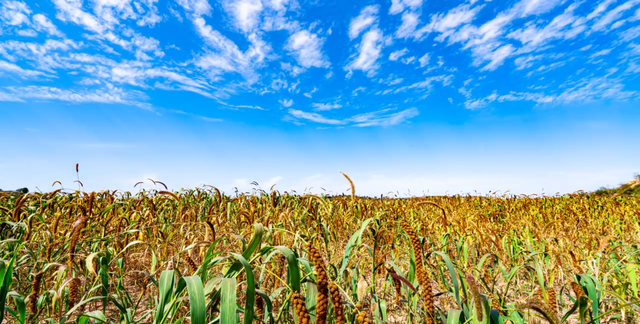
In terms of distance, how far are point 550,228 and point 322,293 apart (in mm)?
5909

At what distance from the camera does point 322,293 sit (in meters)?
1.04

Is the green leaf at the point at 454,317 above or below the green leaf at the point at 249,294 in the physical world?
below

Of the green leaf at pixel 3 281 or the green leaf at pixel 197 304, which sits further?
the green leaf at pixel 3 281

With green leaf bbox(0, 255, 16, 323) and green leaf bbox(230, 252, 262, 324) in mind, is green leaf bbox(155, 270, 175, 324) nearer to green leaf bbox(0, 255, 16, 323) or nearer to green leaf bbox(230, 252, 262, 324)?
green leaf bbox(230, 252, 262, 324)

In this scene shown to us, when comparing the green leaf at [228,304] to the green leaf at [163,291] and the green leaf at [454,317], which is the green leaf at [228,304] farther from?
the green leaf at [454,317]

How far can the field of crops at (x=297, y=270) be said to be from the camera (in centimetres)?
135

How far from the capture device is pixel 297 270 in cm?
120

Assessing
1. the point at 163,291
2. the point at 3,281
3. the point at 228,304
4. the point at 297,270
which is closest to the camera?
the point at 228,304

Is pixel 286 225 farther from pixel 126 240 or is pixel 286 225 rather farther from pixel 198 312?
pixel 198 312

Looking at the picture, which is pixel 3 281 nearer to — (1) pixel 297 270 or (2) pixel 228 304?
(2) pixel 228 304

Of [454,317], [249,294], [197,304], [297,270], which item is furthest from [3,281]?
[454,317]

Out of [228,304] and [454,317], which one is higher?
[228,304]

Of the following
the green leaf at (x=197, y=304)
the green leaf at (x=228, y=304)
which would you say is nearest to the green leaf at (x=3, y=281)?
the green leaf at (x=197, y=304)

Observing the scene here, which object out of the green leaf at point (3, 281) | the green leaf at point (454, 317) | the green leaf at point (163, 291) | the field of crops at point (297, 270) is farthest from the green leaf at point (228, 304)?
the green leaf at point (3, 281)
